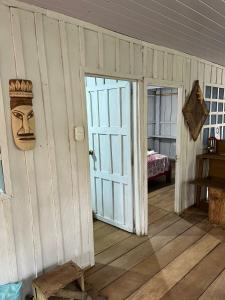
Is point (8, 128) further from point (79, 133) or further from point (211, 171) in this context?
point (211, 171)

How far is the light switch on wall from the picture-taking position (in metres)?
2.13

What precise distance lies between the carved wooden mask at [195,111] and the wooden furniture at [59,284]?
2531 mm

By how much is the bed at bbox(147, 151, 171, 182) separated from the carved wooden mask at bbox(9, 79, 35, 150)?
3388 millimetres

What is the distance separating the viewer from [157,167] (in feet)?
16.5

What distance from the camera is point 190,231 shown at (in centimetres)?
312

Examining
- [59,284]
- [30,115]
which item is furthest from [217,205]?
[30,115]

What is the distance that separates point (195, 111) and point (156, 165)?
1760 mm

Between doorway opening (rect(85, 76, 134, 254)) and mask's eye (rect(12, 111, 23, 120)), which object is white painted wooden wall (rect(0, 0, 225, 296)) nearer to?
mask's eye (rect(12, 111, 23, 120))

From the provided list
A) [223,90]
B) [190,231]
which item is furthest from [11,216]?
[223,90]

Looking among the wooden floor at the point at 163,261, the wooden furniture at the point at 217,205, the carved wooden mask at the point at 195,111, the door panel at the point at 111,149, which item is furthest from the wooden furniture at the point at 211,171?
the door panel at the point at 111,149

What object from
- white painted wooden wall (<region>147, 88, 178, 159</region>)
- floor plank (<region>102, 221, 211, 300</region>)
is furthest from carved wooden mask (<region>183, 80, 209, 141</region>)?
white painted wooden wall (<region>147, 88, 178, 159</region>)

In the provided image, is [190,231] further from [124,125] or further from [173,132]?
[173,132]

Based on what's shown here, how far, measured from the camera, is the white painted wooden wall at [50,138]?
5.66ft

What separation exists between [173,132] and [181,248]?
A: 4.66m
